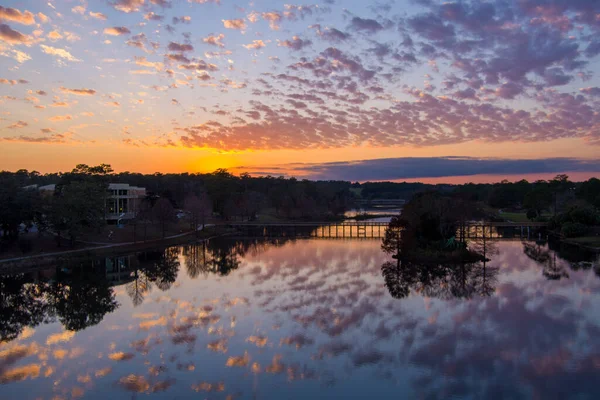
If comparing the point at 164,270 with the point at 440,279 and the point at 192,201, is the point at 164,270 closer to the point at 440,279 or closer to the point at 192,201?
the point at 440,279

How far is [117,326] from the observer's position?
18406mm

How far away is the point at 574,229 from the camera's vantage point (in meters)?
47.7

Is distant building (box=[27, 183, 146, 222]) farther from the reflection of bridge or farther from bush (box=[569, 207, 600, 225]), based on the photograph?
bush (box=[569, 207, 600, 225])

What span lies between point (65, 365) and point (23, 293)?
1269 centimetres

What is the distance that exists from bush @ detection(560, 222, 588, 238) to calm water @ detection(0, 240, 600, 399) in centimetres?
1951

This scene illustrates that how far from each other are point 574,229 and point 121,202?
51525 millimetres

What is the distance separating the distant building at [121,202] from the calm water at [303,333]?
24.8 metres

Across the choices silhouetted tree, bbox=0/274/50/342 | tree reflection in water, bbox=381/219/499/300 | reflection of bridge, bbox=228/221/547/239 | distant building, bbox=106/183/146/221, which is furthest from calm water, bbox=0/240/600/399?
reflection of bridge, bbox=228/221/547/239

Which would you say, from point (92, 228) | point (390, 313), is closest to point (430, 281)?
point (390, 313)

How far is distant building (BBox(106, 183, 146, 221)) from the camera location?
54659mm

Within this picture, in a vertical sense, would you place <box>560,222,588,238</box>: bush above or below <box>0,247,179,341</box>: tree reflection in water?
above

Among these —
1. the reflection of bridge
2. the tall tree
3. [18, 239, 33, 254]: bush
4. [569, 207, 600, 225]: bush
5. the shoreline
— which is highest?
the tall tree

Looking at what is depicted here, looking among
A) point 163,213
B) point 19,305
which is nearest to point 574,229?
point 163,213

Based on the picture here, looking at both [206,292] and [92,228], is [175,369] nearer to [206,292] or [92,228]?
[206,292]
